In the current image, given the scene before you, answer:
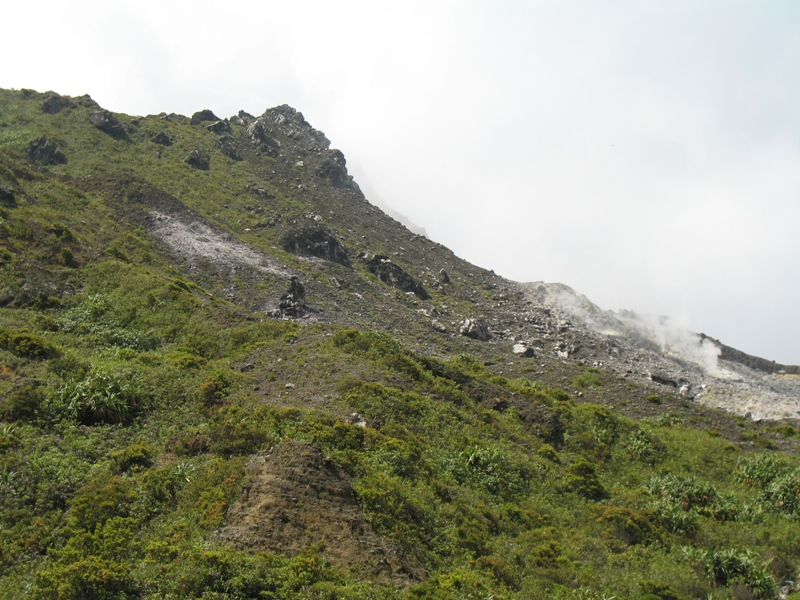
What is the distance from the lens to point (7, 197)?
4884 cm

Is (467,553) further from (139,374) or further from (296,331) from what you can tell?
(296,331)

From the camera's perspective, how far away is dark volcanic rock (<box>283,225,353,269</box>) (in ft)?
249

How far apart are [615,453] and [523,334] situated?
3682cm

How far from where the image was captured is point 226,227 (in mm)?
77625

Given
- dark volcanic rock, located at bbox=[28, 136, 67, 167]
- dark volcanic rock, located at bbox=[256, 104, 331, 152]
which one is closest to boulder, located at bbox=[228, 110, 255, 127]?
dark volcanic rock, located at bbox=[256, 104, 331, 152]

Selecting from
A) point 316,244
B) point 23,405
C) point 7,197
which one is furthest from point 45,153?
point 23,405

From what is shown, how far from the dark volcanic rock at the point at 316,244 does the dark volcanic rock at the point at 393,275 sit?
3769mm

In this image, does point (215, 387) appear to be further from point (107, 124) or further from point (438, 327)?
point (107, 124)

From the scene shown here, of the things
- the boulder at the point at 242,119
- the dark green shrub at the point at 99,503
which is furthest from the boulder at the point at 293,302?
the boulder at the point at 242,119

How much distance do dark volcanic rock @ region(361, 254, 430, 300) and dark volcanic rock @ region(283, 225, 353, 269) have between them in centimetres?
377

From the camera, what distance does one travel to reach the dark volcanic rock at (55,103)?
103 meters

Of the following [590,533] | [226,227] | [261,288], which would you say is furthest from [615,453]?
[226,227]

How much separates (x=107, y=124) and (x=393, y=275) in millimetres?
60998

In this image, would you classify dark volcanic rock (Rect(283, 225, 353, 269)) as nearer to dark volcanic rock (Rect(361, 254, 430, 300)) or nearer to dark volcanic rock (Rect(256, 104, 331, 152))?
dark volcanic rock (Rect(361, 254, 430, 300))
